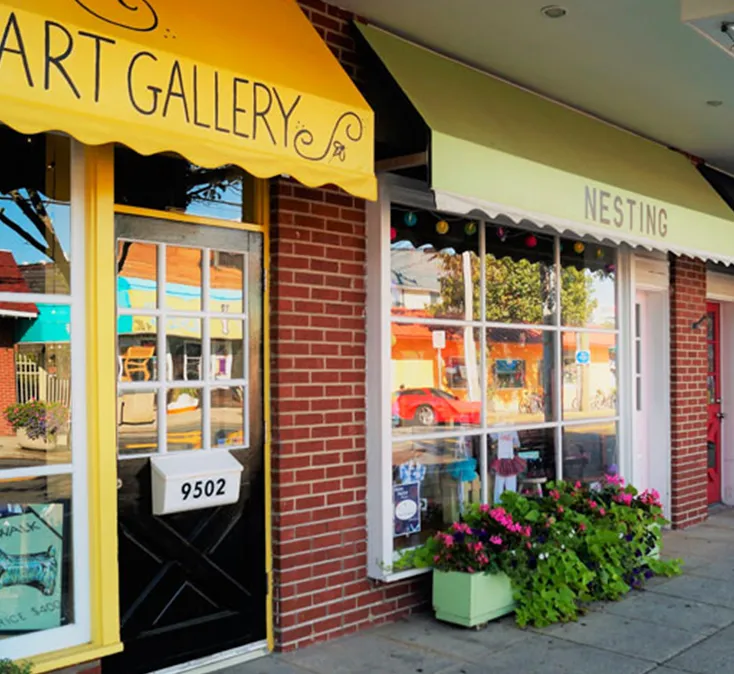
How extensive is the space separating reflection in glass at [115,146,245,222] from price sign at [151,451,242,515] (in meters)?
1.29

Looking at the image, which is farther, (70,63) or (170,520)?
(170,520)

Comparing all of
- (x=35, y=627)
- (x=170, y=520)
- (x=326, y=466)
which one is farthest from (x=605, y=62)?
(x=35, y=627)

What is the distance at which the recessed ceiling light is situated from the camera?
484cm

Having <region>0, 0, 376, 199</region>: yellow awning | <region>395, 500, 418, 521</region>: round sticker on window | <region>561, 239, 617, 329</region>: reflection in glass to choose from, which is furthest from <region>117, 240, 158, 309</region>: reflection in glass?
<region>561, 239, 617, 329</region>: reflection in glass

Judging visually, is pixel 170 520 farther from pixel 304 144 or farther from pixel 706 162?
pixel 706 162

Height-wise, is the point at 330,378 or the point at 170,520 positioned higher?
the point at 330,378

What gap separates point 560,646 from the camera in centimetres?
483

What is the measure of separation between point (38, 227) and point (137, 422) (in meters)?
1.04

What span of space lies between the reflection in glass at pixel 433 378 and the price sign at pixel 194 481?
1.27m

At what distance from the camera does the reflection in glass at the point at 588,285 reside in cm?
691

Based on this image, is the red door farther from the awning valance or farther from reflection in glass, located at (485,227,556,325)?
reflection in glass, located at (485,227,556,325)

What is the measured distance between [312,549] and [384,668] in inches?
29.8

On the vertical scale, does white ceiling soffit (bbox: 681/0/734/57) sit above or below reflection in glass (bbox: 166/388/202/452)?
above

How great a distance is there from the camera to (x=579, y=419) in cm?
697
